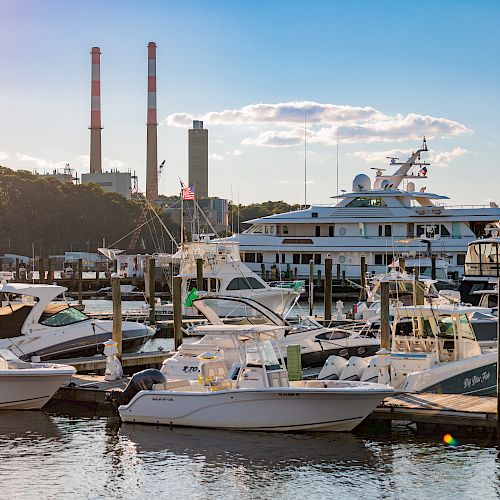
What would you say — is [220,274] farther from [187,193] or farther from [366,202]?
[366,202]

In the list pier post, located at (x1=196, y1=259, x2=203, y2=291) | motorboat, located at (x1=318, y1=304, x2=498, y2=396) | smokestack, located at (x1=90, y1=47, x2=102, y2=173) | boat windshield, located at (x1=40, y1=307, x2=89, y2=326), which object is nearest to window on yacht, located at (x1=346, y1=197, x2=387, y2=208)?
pier post, located at (x1=196, y1=259, x2=203, y2=291)

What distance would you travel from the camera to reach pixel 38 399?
77.5 feet

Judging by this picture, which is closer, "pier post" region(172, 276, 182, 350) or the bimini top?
the bimini top

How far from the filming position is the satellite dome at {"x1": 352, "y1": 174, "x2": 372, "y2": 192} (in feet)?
226

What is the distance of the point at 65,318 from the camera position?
91.2 ft

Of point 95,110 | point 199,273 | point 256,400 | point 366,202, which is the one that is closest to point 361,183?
point 366,202

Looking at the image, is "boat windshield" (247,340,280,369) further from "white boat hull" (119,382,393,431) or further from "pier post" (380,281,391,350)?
"pier post" (380,281,391,350)

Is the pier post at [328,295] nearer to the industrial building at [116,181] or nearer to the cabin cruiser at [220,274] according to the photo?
the cabin cruiser at [220,274]

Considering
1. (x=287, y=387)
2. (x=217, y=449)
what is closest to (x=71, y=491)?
(x=217, y=449)

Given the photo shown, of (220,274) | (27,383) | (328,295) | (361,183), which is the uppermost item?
(361,183)

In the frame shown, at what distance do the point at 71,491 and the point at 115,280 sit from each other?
10.4m

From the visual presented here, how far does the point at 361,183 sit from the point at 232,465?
5148 cm

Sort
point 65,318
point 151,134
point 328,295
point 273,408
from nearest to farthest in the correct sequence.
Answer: point 273,408, point 65,318, point 328,295, point 151,134

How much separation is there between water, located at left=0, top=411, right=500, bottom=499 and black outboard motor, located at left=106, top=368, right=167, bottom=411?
587 millimetres
